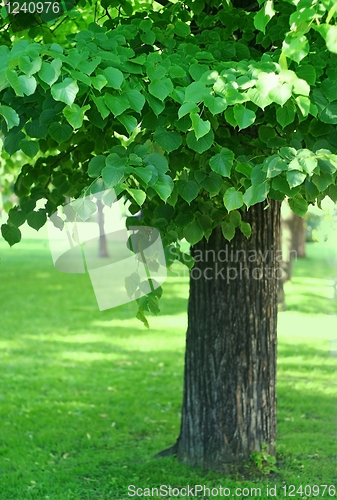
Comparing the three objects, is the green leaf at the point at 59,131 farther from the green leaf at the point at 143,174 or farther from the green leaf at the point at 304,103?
the green leaf at the point at 304,103

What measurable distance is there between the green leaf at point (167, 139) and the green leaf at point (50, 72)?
55cm

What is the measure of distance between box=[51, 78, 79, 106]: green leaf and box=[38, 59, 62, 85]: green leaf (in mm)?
29

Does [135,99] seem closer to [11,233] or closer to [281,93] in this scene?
[281,93]

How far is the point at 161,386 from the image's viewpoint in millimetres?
6797

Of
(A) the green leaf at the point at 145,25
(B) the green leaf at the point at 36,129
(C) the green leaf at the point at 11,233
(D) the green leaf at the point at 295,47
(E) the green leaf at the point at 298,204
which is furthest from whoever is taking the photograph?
(C) the green leaf at the point at 11,233

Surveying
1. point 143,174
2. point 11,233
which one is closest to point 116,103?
point 143,174

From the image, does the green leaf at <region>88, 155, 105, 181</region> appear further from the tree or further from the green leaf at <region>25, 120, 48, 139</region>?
the green leaf at <region>25, 120, 48, 139</region>

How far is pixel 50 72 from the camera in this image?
2.26 meters

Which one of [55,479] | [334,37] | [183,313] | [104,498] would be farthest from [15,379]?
Result: [334,37]

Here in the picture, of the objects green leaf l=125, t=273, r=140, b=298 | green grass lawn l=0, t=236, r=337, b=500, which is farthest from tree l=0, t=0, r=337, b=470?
green grass lawn l=0, t=236, r=337, b=500

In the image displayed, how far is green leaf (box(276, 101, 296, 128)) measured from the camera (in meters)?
2.47

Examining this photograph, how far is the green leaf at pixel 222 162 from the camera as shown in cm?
262

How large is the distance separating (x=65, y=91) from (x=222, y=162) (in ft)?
2.43

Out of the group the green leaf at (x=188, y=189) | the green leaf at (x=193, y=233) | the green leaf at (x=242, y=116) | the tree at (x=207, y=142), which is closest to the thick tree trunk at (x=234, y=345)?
the tree at (x=207, y=142)
